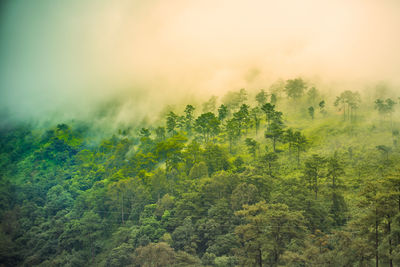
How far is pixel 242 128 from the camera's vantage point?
9425cm

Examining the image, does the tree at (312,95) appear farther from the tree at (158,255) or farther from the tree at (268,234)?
the tree at (158,255)

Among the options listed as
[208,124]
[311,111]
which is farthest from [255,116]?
[311,111]

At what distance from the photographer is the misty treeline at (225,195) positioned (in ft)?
112

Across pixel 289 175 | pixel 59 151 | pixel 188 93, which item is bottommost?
pixel 289 175

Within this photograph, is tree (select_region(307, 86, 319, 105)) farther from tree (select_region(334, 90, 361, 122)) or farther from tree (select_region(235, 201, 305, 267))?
tree (select_region(235, 201, 305, 267))

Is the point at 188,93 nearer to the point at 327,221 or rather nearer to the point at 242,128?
the point at 242,128

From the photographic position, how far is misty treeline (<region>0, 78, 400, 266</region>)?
112 feet

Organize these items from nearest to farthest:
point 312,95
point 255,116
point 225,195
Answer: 1. point 225,195
2. point 255,116
3. point 312,95

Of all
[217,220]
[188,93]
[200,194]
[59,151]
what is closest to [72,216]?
[200,194]

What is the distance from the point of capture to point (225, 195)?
53000 mm

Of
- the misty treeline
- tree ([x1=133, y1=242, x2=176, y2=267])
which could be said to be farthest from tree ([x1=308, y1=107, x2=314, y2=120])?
tree ([x1=133, y1=242, x2=176, y2=267])

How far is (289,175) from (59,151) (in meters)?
96.7

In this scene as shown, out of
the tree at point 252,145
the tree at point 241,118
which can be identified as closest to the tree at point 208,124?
the tree at point 241,118

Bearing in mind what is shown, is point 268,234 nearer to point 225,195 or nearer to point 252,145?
point 225,195
